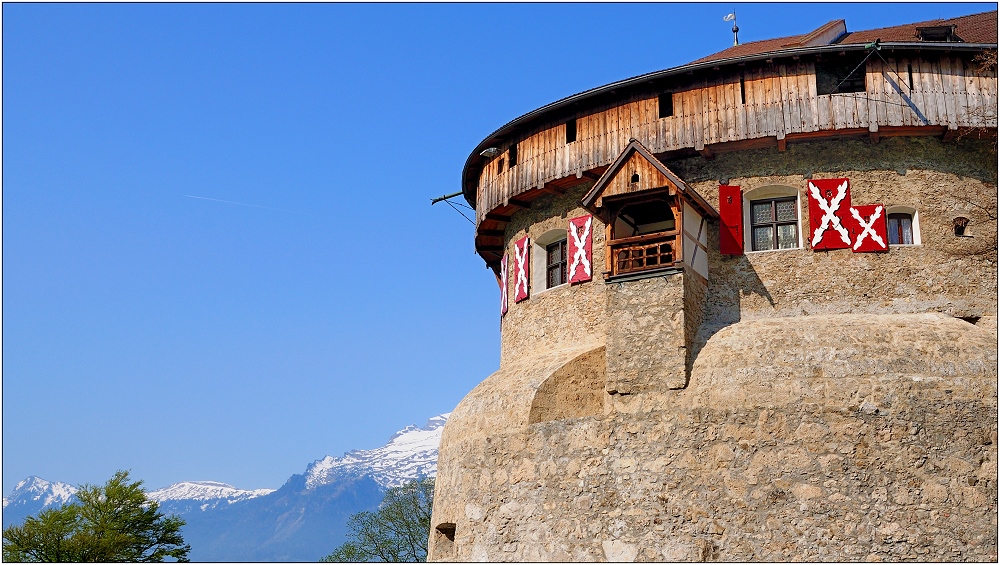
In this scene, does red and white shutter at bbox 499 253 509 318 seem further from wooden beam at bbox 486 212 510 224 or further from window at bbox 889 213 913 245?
window at bbox 889 213 913 245

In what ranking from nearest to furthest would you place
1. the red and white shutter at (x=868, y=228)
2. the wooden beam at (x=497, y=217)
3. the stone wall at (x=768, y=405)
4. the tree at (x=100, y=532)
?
1. the stone wall at (x=768, y=405)
2. the red and white shutter at (x=868, y=228)
3. the wooden beam at (x=497, y=217)
4. the tree at (x=100, y=532)

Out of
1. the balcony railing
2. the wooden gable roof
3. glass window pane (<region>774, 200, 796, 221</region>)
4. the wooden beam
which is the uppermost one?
the wooden beam

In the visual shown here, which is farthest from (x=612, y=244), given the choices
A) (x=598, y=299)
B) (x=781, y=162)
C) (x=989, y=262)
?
(x=989, y=262)

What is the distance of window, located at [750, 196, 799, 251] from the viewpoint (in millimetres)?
23328

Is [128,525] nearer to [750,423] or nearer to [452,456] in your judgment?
[452,456]

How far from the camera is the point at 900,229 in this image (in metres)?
23.0

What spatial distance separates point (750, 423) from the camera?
20641 mm

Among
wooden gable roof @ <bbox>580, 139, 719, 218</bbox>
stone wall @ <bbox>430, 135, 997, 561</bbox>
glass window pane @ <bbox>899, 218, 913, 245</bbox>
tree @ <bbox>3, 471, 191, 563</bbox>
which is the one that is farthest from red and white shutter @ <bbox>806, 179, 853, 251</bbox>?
tree @ <bbox>3, 471, 191, 563</bbox>

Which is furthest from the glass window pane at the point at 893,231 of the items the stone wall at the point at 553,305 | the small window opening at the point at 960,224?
the stone wall at the point at 553,305

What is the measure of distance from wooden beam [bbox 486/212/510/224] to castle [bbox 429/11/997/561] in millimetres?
1745

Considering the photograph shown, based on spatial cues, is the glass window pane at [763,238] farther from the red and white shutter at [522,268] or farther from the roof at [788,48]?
the red and white shutter at [522,268]

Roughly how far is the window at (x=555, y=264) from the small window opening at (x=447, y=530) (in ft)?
19.2

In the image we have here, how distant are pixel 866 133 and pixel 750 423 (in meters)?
6.73

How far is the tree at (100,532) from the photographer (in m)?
32.9
